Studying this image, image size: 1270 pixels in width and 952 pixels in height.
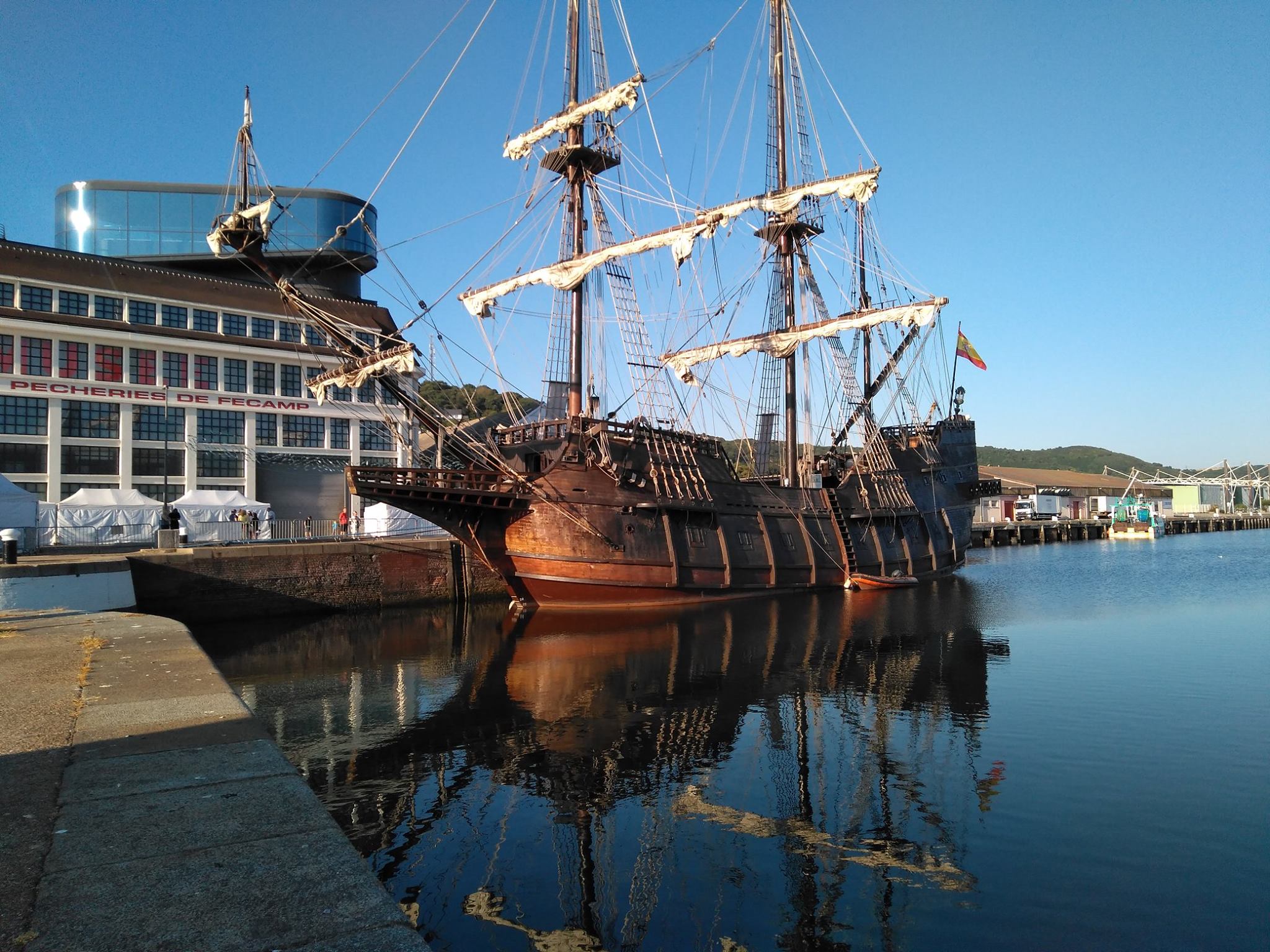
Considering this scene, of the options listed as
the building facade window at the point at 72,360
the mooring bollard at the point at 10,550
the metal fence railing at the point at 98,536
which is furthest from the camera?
the building facade window at the point at 72,360

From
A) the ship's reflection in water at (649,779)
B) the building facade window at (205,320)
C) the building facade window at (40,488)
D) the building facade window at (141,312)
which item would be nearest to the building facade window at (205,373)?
the building facade window at (205,320)

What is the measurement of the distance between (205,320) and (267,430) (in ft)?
19.5

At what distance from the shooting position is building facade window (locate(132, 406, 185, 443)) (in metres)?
35.4

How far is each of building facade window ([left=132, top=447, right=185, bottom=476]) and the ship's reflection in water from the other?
19.0 m

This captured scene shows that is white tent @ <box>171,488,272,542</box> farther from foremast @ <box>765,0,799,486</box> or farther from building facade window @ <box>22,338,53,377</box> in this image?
foremast @ <box>765,0,799,486</box>

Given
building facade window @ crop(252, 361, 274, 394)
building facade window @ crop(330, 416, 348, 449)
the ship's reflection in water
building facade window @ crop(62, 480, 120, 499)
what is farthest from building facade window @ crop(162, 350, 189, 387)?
the ship's reflection in water

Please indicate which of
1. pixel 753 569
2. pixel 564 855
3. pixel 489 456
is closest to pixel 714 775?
pixel 564 855

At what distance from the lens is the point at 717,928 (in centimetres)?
675

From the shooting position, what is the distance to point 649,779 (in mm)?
10383

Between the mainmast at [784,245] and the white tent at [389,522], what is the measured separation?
633 inches

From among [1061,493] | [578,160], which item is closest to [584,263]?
[578,160]

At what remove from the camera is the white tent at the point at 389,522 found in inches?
1297

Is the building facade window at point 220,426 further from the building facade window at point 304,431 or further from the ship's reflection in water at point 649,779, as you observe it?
the ship's reflection in water at point 649,779

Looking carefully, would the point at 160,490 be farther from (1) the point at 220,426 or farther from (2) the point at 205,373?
(2) the point at 205,373
